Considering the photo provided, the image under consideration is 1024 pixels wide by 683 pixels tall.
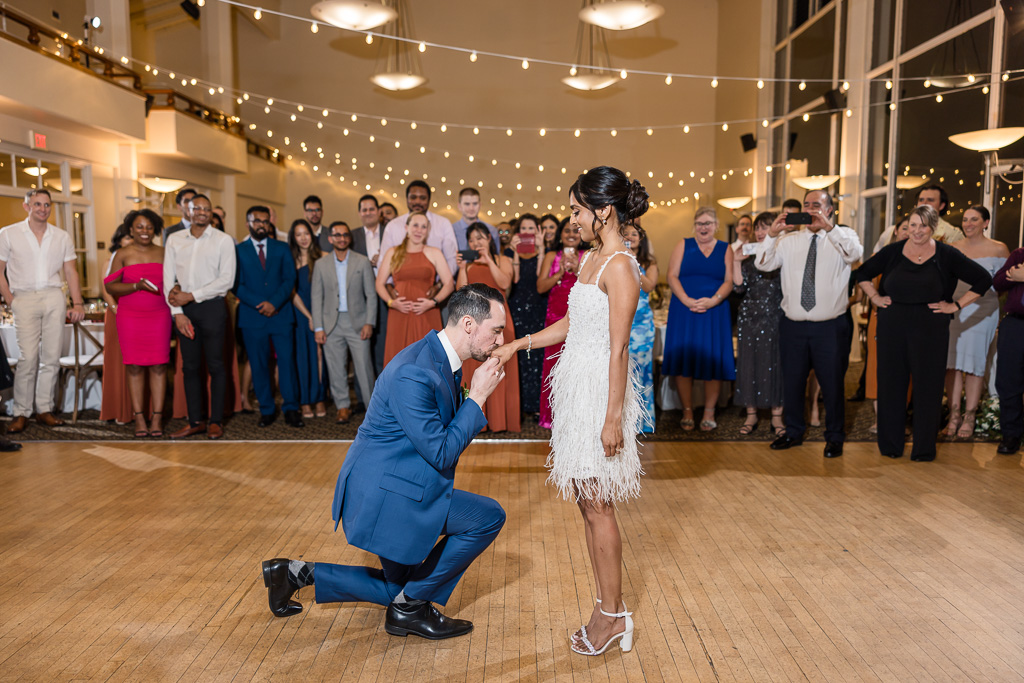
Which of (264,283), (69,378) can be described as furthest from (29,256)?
(264,283)

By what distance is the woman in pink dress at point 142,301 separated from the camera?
509cm

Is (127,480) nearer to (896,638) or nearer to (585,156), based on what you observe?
(896,638)

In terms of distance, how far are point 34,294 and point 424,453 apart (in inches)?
184

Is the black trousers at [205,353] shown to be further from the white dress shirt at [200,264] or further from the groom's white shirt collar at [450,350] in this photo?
the groom's white shirt collar at [450,350]

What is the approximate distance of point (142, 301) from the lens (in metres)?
5.11

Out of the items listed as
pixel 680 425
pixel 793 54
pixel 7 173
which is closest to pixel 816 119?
pixel 793 54

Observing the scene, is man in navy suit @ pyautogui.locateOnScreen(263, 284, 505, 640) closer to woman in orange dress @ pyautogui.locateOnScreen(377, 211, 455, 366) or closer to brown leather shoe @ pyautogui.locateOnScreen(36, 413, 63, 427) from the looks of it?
woman in orange dress @ pyautogui.locateOnScreen(377, 211, 455, 366)

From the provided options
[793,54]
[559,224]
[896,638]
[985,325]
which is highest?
[793,54]

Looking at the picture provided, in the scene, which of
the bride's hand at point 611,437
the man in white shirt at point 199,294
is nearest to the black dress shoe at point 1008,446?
the bride's hand at point 611,437

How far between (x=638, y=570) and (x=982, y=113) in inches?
243

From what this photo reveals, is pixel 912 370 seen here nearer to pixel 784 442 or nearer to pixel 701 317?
pixel 784 442

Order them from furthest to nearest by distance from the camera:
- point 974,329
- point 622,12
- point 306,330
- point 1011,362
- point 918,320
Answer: point 622,12 → point 306,330 → point 974,329 → point 1011,362 → point 918,320

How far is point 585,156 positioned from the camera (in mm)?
13188

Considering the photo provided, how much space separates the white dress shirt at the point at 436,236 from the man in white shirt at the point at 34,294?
238 cm
